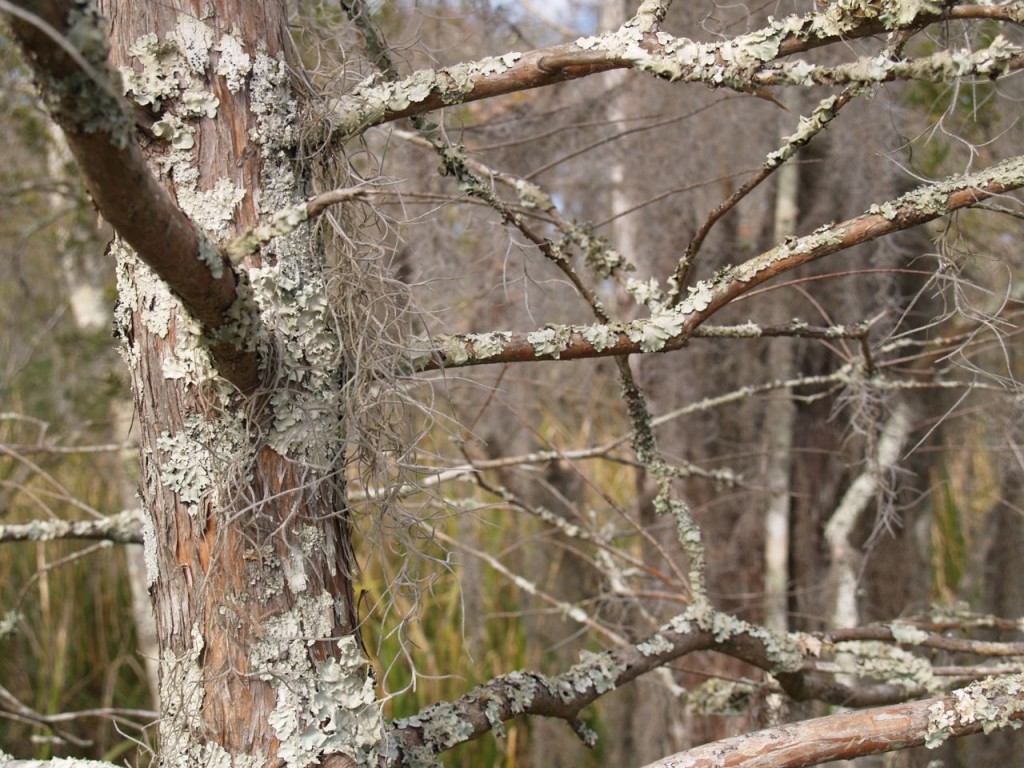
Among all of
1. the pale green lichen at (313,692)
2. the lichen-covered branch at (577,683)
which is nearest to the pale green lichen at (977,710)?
the lichen-covered branch at (577,683)

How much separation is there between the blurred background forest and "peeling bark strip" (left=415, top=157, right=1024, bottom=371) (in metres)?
0.08

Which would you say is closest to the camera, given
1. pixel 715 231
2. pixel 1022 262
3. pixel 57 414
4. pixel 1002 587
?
pixel 1022 262

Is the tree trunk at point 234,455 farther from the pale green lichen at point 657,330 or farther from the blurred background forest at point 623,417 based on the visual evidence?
the pale green lichen at point 657,330

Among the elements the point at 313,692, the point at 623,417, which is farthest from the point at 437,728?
the point at 623,417

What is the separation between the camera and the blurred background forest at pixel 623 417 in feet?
6.22

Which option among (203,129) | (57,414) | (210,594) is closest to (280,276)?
(203,129)

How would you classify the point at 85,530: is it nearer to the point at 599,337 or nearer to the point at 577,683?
the point at 577,683

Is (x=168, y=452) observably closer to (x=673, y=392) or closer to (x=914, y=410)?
(x=673, y=392)

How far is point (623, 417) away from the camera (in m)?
4.79

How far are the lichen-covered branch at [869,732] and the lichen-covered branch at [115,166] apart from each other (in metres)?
0.75

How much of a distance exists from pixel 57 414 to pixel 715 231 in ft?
11.5

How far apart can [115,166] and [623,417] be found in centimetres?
413

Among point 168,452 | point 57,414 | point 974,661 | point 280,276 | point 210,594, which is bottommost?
point 974,661

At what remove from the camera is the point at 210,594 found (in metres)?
1.05
